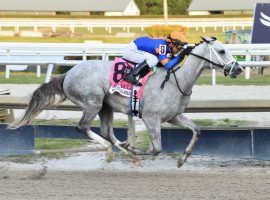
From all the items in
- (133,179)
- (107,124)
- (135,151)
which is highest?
(107,124)

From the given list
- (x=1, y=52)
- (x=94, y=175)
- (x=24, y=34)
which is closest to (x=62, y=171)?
(x=94, y=175)

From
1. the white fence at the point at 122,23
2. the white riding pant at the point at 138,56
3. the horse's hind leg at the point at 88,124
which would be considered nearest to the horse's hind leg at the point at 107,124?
the horse's hind leg at the point at 88,124

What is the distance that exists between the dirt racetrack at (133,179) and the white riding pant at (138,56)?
3.40 ft

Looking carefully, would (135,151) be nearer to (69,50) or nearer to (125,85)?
(125,85)

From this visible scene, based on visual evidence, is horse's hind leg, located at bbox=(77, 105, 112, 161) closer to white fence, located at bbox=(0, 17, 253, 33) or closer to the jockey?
the jockey

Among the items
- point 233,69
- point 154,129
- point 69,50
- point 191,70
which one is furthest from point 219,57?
point 69,50

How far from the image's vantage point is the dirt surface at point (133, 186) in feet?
19.8

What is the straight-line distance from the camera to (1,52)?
16.6 m

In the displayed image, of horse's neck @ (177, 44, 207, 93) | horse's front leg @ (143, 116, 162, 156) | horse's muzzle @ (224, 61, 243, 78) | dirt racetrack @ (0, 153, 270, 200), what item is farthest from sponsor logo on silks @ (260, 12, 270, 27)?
horse's front leg @ (143, 116, 162, 156)

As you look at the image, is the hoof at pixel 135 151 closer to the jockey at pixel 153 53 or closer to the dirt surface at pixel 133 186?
the dirt surface at pixel 133 186

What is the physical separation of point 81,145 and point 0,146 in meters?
0.90

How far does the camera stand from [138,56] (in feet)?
23.7

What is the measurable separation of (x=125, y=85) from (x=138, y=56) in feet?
1.02

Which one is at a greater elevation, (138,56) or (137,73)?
(138,56)
